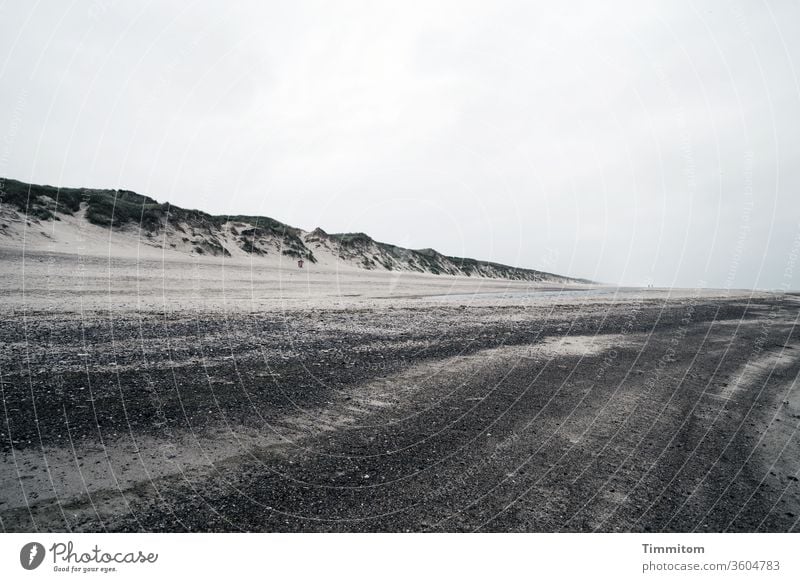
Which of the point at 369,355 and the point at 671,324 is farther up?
the point at 671,324

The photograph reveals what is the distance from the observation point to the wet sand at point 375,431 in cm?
462

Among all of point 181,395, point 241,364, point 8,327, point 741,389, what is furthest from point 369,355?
point 8,327

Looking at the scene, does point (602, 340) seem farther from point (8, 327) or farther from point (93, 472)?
point (8, 327)

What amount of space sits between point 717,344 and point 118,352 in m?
21.6

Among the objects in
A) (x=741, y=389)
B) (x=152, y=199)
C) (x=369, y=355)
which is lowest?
(x=369, y=355)

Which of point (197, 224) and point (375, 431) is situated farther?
point (197, 224)

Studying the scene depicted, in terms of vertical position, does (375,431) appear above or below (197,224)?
below

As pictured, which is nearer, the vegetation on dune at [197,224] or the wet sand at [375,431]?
the wet sand at [375,431]

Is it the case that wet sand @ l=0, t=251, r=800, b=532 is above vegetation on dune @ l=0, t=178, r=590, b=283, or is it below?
below

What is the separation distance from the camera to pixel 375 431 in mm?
6820

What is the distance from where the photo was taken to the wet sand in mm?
4617

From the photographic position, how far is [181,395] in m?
7.85

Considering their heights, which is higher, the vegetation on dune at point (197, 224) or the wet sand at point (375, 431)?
the vegetation on dune at point (197, 224)

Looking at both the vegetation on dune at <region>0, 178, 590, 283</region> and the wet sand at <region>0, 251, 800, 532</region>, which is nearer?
the wet sand at <region>0, 251, 800, 532</region>
